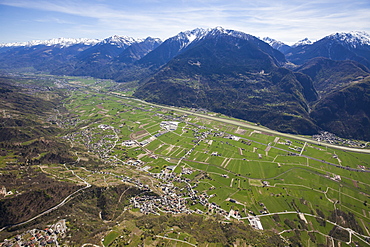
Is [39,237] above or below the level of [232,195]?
above

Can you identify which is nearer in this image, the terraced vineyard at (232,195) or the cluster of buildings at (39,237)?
the cluster of buildings at (39,237)

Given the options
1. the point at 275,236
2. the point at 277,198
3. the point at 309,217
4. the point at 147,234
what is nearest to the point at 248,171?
the point at 277,198

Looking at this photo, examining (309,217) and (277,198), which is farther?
(277,198)

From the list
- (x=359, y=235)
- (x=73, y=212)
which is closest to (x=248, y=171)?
(x=359, y=235)

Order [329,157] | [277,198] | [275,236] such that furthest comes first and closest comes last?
[329,157]
[277,198]
[275,236]

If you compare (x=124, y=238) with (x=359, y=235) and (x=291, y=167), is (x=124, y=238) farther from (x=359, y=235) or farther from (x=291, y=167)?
(x=291, y=167)

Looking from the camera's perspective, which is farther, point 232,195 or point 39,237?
point 232,195

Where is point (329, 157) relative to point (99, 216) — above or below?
above

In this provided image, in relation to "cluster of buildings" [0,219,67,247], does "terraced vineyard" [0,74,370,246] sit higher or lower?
lower

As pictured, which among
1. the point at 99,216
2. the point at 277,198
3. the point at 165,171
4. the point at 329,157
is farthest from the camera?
the point at 329,157

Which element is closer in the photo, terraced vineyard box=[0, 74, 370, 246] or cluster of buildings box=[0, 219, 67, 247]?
cluster of buildings box=[0, 219, 67, 247]

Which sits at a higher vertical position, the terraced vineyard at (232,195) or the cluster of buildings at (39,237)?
the cluster of buildings at (39,237)
